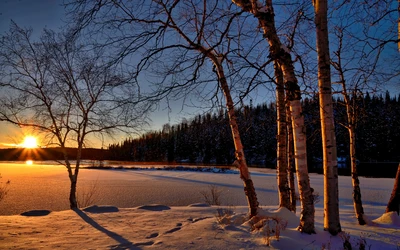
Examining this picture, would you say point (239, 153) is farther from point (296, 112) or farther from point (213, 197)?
point (213, 197)

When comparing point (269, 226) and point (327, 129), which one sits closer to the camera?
point (327, 129)

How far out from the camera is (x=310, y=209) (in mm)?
3967

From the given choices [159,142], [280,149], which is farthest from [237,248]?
[159,142]

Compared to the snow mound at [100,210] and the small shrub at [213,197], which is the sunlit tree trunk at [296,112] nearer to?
the snow mound at [100,210]

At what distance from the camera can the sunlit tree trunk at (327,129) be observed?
3689 mm

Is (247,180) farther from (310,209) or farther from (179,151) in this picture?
(179,151)

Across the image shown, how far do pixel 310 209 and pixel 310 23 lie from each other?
3.32 m

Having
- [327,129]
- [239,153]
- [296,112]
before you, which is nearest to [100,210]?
[239,153]

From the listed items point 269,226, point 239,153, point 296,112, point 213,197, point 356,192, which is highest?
point 296,112

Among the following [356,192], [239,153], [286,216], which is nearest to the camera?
[286,216]

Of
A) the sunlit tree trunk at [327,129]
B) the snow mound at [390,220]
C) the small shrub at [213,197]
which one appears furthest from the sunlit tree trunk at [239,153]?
the small shrub at [213,197]

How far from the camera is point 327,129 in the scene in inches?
147

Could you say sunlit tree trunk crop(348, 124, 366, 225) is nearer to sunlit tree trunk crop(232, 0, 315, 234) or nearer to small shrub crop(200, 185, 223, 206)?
sunlit tree trunk crop(232, 0, 315, 234)

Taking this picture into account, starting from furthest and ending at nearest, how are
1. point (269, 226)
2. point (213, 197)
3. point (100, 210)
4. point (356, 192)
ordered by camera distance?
1. point (213, 197)
2. point (100, 210)
3. point (356, 192)
4. point (269, 226)
